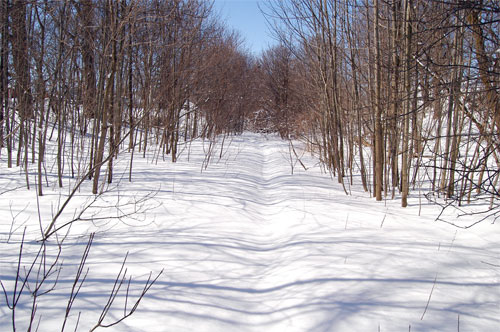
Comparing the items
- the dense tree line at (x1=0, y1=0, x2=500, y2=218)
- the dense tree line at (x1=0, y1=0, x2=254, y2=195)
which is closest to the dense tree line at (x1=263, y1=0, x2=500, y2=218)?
the dense tree line at (x1=0, y1=0, x2=500, y2=218)

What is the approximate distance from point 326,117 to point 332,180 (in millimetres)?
1698

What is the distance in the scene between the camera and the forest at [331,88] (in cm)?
471

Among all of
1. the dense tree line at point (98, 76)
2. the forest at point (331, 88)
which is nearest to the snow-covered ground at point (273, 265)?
the forest at point (331, 88)

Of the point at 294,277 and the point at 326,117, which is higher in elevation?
the point at 326,117

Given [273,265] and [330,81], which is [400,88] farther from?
[273,265]

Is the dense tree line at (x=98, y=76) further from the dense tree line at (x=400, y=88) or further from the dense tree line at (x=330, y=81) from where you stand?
the dense tree line at (x=400, y=88)

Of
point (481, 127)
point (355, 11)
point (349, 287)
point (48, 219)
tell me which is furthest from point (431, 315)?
point (355, 11)

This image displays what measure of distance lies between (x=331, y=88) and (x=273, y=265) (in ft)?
22.4

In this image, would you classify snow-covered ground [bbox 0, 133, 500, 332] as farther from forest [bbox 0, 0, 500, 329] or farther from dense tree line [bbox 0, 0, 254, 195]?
dense tree line [bbox 0, 0, 254, 195]

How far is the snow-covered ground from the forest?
0.98 ft

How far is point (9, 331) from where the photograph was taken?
7.84 ft

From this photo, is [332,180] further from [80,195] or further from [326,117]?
[80,195]

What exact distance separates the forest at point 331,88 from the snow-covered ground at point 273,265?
30 cm

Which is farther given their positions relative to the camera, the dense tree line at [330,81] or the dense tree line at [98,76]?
the dense tree line at [98,76]
